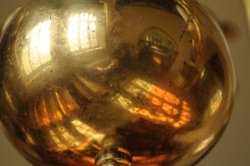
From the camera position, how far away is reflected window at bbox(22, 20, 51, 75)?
292 millimetres

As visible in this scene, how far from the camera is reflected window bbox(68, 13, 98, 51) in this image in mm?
283

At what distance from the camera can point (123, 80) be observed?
28 centimetres

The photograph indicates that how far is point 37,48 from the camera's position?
30cm

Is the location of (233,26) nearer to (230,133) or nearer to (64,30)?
(230,133)

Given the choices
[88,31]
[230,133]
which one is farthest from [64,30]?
[230,133]

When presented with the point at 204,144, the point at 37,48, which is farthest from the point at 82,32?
the point at 204,144

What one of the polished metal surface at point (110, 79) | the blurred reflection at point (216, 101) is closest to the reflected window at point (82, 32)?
the polished metal surface at point (110, 79)

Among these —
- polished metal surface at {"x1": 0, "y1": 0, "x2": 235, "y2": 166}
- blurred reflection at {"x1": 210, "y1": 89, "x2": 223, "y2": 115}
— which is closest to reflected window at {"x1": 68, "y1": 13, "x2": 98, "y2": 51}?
polished metal surface at {"x1": 0, "y1": 0, "x2": 235, "y2": 166}

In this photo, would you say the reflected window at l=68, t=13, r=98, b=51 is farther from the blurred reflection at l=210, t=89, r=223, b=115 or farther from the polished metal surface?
the blurred reflection at l=210, t=89, r=223, b=115

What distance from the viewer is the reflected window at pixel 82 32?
28 cm

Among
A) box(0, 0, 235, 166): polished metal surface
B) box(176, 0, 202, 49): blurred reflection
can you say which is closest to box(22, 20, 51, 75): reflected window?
box(0, 0, 235, 166): polished metal surface

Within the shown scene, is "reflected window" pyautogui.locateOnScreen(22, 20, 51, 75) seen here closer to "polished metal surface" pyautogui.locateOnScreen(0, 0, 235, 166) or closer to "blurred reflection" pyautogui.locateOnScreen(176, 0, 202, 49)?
"polished metal surface" pyautogui.locateOnScreen(0, 0, 235, 166)

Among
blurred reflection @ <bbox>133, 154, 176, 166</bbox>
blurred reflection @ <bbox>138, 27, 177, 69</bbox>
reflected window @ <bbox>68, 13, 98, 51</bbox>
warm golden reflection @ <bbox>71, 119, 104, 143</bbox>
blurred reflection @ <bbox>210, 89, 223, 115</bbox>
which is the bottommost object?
blurred reflection @ <bbox>133, 154, 176, 166</bbox>

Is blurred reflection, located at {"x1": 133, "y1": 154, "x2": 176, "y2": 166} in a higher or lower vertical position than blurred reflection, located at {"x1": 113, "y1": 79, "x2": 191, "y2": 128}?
lower
